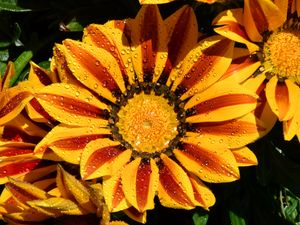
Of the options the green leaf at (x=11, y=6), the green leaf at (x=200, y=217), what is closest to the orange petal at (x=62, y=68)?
the green leaf at (x=11, y=6)

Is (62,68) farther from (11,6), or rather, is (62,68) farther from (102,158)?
(11,6)

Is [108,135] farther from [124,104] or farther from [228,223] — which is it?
[228,223]

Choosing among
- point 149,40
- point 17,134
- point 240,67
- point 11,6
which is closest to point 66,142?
point 17,134

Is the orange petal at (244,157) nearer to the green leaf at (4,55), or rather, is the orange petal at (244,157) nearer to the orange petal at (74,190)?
the orange petal at (74,190)

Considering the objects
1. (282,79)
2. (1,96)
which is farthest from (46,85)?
(282,79)

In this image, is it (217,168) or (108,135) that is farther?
(108,135)
